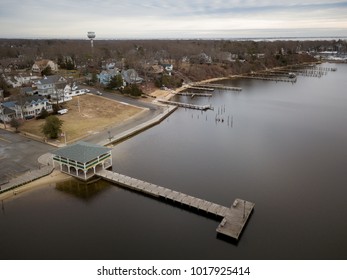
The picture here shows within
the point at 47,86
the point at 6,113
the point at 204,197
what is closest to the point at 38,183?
the point at 204,197

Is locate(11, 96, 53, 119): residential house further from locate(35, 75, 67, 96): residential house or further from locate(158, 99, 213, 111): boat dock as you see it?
locate(158, 99, 213, 111): boat dock

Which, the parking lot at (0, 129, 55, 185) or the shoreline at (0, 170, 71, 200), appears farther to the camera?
the parking lot at (0, 129, 55, 185)

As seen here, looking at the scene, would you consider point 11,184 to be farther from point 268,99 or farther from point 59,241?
point 268,99

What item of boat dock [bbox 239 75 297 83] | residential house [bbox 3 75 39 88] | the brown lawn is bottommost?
the brown lawn

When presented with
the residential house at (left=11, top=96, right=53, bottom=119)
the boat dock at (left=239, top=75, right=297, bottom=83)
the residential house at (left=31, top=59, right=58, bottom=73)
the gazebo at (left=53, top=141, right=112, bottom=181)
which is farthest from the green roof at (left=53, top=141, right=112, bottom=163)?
the boat dock at (left=239, top=75, right=297, bottom=83)

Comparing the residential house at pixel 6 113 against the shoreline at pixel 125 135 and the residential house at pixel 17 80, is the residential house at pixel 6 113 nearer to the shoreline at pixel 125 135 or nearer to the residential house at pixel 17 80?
the shoreline at pixel 125 135

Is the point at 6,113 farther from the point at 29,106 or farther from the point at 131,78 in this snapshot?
the point at 131,78

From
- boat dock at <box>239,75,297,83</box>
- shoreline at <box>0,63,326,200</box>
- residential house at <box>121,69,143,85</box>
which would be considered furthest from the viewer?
boat dock at <box>239,75,297,83</box>
